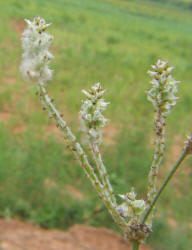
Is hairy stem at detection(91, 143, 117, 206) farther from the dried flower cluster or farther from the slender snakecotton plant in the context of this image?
the dried flower cluster

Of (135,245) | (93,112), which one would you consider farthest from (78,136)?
(93,112)

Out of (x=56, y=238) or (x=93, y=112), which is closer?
(x=93, y=112)

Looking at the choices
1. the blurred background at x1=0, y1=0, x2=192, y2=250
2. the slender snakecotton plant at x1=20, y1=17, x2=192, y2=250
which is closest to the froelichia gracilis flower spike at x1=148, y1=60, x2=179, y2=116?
the slender snakecotton plant at x1=20, y1=17, x2=192, y2=250

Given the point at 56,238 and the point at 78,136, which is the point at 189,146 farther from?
the point at 78,136

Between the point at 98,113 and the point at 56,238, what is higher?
the point at 56,238

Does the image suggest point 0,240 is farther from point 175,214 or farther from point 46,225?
point 175,214

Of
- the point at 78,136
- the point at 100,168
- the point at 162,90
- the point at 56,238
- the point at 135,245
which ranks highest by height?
the point at 78,136

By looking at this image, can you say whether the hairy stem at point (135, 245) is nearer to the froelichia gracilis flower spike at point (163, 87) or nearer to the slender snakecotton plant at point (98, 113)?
the slender snakecotton plant at point (98, 113)

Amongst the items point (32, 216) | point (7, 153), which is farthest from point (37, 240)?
point (7, 153)
